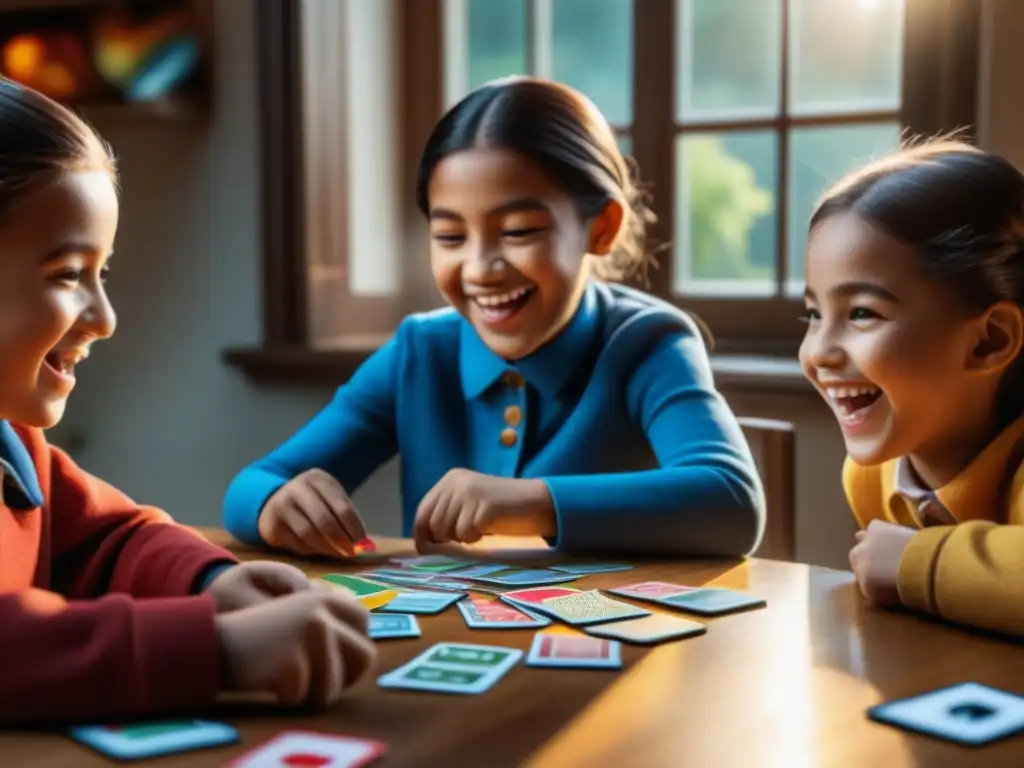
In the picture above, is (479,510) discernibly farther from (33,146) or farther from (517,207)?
(33,146)

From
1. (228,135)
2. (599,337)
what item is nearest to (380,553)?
(599,337)

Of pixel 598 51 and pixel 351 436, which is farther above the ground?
pixel 598 51

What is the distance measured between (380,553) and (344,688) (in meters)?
0.50

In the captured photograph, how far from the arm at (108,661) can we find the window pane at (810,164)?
1.76 meters

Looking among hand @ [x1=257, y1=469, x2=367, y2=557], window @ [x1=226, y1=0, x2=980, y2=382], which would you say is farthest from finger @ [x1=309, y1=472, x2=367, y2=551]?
window @ [x1=226, y1=0, x2=980, y2=382]

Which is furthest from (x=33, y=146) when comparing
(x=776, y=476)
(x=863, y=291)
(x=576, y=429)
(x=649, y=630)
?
(x=776, y=476)

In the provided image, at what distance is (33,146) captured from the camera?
0.87 meters

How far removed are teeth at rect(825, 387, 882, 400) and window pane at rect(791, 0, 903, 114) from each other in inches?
50.7

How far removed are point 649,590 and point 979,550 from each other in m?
0.28

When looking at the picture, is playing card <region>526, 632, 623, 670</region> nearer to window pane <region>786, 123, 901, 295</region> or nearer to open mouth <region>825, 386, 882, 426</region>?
open mouth <region>825, 386, 882, 426</region>

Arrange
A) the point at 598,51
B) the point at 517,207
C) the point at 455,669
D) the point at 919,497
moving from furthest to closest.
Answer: the point at 598,51 → the point at 517,207 → the point at 919,497 → the point at 455,669

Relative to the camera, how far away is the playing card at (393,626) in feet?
3.03

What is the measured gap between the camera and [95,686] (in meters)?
0.73

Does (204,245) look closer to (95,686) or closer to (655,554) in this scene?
(655,554)
